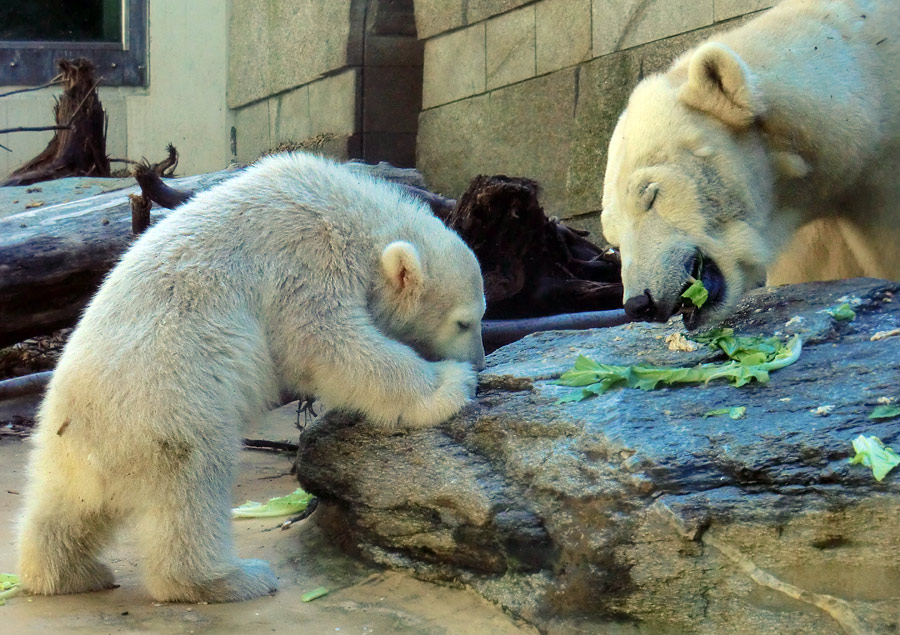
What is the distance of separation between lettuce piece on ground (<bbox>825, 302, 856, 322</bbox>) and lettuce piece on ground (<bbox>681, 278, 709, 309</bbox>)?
16.4 inches

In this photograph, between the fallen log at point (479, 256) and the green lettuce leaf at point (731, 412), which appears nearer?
the green lettuce leaf at point (731, 412)

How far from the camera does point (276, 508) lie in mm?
4414

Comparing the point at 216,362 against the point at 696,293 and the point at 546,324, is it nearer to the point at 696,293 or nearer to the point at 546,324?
the point at 696,293

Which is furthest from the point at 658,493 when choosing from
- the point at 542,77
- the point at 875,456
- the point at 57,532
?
the point at 542,77

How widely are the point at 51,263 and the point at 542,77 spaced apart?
182 inches

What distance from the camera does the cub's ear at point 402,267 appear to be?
3.59m

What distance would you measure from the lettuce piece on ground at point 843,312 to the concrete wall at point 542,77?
3.45 m

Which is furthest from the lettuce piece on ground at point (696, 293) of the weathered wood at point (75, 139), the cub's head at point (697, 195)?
the weathered wood at point (75, 139)

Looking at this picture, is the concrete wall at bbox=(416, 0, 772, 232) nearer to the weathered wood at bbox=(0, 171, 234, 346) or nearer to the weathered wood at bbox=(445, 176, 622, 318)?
the weathered wood at bbox=(445, 176, 622, 318)

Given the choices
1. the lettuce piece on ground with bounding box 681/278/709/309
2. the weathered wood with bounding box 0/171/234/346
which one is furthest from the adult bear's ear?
the weathered wood with bounding box 0/171/234/346

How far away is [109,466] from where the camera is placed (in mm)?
3160

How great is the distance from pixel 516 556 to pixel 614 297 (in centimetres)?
298

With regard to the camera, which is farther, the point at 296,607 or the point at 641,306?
the point at 641,306

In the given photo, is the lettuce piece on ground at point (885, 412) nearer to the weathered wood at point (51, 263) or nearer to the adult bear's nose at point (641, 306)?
the adult bear's nose at point (641, 306)
